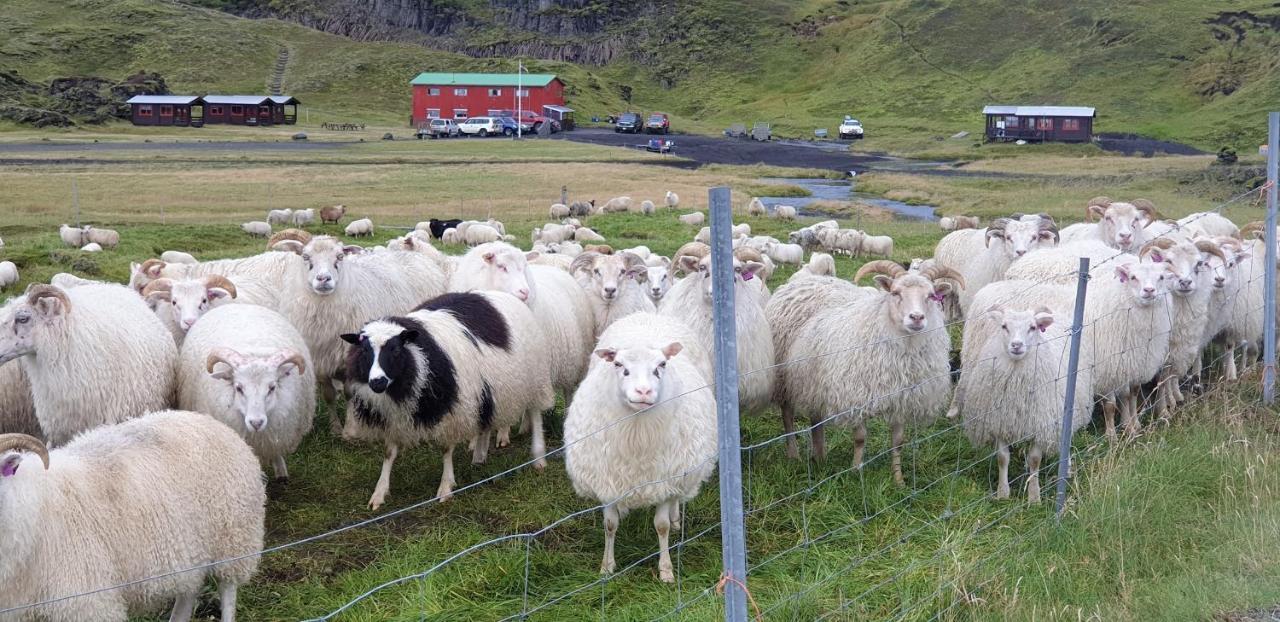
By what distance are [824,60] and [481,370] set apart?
377 feet

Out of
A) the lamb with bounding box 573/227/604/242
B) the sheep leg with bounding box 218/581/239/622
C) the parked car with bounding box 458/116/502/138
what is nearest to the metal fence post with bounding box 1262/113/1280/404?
the sheep leg with bounding box 218/581/239/622

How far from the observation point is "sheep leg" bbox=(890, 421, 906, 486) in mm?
7664

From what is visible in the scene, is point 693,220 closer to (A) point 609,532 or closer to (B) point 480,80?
(A) point 609,532

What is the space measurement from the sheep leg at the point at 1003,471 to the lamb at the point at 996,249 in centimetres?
439

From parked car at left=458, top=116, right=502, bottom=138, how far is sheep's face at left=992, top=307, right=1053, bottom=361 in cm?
6877

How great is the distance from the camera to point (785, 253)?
1928 cm

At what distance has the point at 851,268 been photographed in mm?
18578

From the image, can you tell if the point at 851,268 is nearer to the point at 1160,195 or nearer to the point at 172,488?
the point at 172,488

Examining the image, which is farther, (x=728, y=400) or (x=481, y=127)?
(x=481, y=127)

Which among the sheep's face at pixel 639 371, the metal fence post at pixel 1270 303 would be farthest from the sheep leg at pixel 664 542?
the metal fence post at pixel 1270 303

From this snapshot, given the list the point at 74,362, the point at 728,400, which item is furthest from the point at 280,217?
the point at 728,400

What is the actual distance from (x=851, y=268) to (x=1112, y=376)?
9.91 m

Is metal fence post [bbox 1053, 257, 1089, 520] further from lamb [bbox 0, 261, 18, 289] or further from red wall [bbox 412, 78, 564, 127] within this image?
red wall [bbox 412, 78, 564, 127]

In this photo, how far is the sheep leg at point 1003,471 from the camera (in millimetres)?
7274
